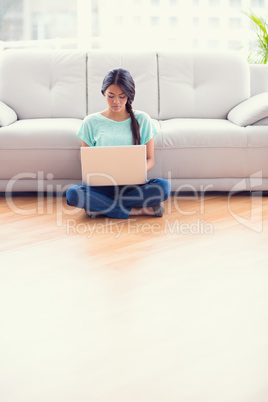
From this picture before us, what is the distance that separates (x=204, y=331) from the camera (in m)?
1.54

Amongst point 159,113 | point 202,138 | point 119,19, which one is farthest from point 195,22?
point 202,138

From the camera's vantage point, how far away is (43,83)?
3.76 meters

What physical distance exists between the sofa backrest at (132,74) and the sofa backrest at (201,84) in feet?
0.19

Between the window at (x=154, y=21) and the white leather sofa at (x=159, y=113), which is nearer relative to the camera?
the white leather sofa at (x=159, y=113)

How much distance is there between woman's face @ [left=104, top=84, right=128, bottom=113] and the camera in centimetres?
278

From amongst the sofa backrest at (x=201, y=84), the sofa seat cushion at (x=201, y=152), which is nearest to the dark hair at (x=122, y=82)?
the sofa seat cushion at (x=201, y=152)

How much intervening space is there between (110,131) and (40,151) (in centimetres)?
53

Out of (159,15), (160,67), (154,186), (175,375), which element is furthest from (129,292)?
(159,15)

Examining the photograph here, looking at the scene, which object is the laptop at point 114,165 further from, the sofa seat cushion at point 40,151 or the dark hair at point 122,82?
the sofa seat cushion at point 40,151

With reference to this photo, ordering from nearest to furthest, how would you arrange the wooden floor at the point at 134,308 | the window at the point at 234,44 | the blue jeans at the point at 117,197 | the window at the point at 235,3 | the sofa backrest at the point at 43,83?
the wooden floor at the point at 134,308 < the blue jeans at the point at 117,197 < the sofa backrest at the point at 43,83 < the window at the point at 235,3 < the window at the point at 234,44

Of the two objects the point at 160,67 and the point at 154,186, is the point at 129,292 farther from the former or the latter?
the point at 160,67

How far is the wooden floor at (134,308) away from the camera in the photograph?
4.18 ft

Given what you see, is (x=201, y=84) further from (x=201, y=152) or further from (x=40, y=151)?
(x=40, y=151)

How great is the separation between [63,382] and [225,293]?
2.39 ft
